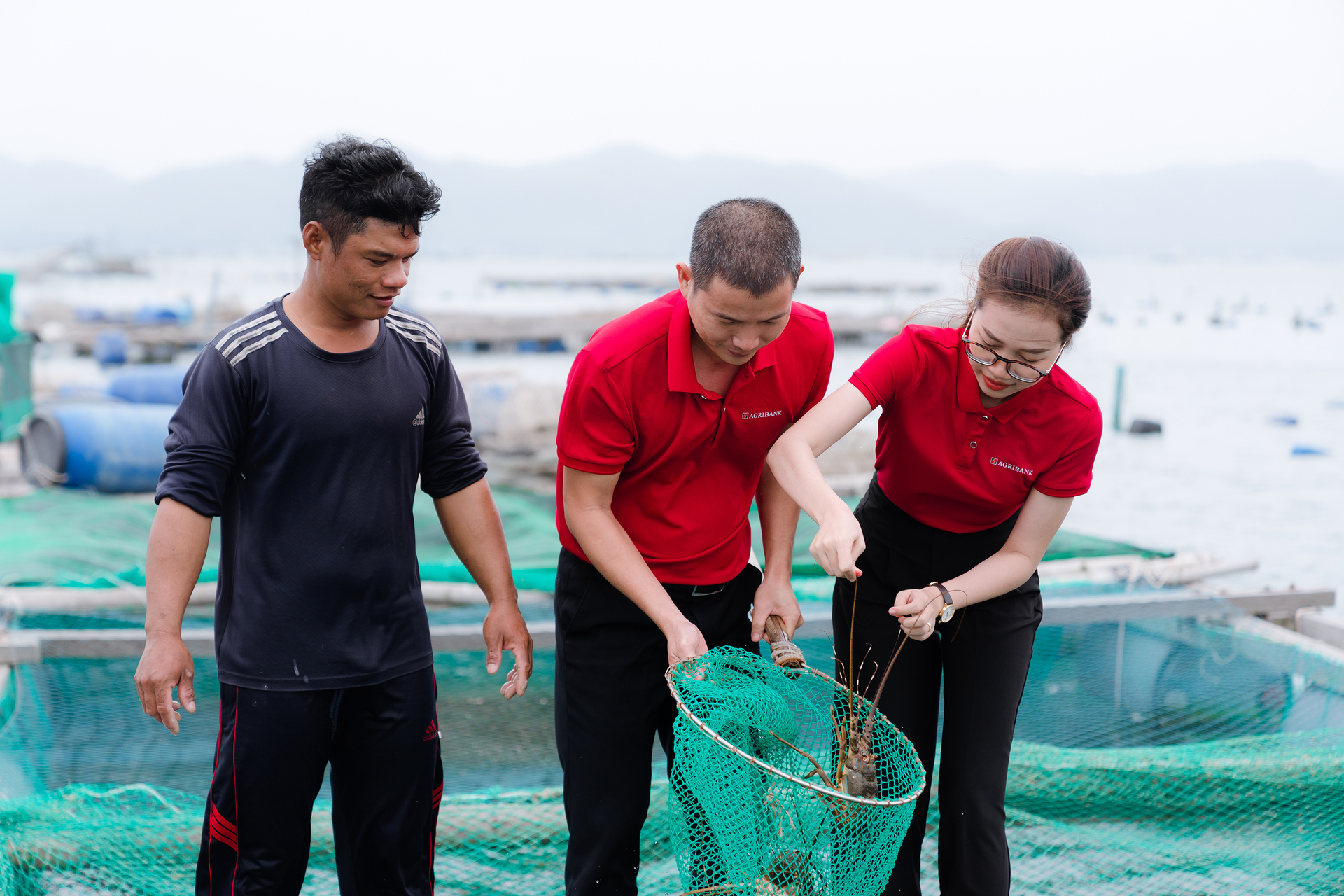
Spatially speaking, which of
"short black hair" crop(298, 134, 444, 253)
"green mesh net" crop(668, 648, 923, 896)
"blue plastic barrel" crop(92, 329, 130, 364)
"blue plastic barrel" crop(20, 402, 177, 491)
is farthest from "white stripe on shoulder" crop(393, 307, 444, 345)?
"blue plastic barrel" crop(92, 329, 130, 364)

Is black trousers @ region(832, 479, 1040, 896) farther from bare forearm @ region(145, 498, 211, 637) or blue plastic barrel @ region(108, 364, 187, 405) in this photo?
blue plastic barrel @ region(108, 364, 187, 405)

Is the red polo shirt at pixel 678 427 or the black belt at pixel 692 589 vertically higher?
the red polo shirt at pixel 678 427

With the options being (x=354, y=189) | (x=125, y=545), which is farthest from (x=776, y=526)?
(x=125, y=545)

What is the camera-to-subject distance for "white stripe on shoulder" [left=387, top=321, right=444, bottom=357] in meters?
2.23

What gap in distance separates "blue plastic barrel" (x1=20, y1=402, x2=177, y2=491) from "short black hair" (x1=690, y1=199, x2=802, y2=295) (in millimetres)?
6988

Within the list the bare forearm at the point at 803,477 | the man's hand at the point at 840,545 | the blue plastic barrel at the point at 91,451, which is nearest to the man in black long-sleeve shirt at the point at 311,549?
the bare forearm at the point at 803,477

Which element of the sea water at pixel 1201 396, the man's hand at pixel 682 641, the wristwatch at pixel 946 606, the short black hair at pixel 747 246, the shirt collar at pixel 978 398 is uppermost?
the short black hair at pixel 747 246

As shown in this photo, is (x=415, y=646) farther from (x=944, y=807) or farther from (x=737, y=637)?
(x=944, y=807)

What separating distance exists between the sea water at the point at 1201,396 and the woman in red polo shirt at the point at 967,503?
184 millimetres

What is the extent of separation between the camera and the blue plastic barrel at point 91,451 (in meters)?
7.77

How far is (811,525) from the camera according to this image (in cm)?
602

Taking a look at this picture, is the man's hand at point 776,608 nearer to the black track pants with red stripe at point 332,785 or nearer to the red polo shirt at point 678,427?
the red polo shirt at point 678,427

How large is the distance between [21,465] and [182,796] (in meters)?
6.25

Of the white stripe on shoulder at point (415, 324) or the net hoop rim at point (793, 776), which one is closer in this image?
the net hoop rim at point (793, 776)
